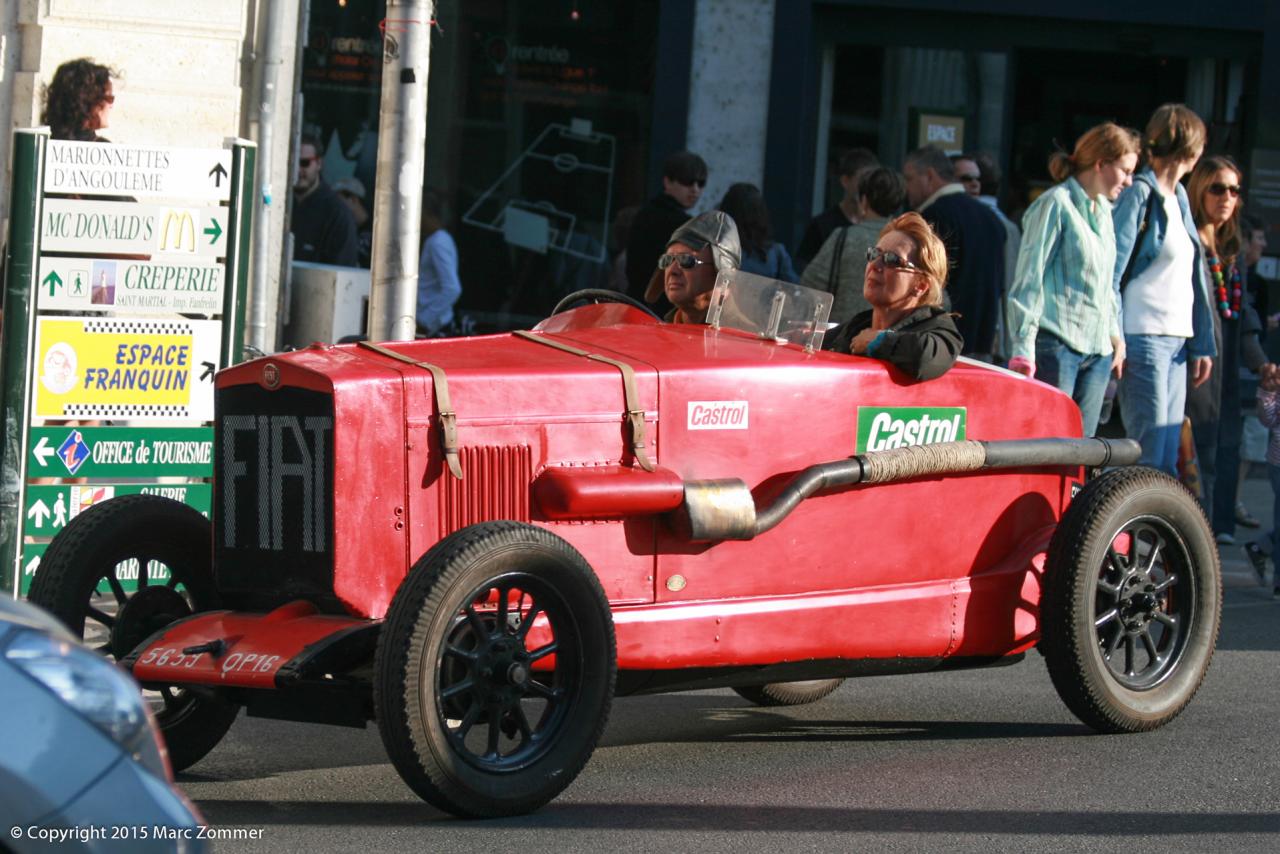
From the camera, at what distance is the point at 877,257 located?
20.6ft

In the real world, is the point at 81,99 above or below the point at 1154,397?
above

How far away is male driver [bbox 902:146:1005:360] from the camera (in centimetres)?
863

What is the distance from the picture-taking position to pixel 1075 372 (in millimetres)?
8305

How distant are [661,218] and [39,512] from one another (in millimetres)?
2990

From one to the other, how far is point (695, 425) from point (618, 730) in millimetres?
1238

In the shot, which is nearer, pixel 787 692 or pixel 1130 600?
pixel 1130 600

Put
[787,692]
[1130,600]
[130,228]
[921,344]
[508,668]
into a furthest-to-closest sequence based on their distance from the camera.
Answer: [130,228] < [787,692] < [1130,600] < [921,344] < [508,668]

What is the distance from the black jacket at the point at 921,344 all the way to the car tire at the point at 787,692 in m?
1.25

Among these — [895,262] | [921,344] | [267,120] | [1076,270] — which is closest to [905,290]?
[895,262]

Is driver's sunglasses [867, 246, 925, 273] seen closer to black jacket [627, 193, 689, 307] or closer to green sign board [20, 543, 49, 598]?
black jacket [627, 193, 689, 307]

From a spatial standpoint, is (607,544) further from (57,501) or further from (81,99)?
(81,99)

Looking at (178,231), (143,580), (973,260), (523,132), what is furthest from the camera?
(523,132)

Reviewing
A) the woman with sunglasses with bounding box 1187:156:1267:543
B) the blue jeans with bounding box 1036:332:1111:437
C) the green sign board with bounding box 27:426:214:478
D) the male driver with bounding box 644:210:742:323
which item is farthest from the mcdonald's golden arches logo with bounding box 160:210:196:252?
the woman with sunglasses with bounding box 1187:156:1267:543

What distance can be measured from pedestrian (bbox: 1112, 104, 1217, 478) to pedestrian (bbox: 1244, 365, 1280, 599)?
→ 0.73 meters
